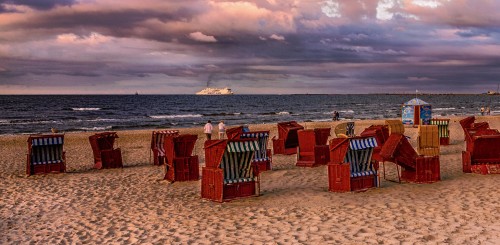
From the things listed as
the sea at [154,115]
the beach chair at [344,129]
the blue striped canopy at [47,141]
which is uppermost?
the blue striped canopy at [47,141]

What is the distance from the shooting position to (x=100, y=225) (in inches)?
380

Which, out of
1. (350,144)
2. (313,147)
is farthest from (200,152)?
(350,144)

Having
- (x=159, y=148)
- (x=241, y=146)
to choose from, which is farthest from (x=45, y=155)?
(x=241, y=146)

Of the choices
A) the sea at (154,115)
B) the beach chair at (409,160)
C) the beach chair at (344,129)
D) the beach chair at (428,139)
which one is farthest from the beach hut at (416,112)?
the beach chair at (409,160)

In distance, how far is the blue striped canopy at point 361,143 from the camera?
1188cm

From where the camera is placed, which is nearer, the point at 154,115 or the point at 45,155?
the point at 45,155

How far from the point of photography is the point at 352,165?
12195mm

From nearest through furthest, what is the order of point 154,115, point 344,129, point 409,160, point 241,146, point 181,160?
1. point 241,146
2. point 409,160
3. point 181,160
4. point 344,129
5. point 154,115

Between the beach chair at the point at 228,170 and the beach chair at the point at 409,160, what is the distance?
382 centimetres

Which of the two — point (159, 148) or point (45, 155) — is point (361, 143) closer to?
point (159, 148)

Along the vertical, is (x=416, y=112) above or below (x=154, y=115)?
above

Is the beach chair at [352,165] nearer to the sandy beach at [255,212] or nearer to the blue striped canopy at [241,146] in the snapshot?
the sandy beach at [255,212]

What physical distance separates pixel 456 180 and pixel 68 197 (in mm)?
10782

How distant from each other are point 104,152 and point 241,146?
24.8 ft
